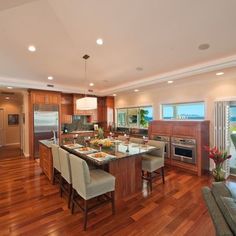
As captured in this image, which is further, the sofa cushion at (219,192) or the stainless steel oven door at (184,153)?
the stainless steel oven door at (184,153)

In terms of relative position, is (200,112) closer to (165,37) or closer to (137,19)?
(165,37)

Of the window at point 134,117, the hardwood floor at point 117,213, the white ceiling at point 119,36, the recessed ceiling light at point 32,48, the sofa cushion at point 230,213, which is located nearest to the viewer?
the sofa cushion at point 230,213

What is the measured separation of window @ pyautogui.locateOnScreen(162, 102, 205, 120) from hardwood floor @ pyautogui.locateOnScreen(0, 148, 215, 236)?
203 cm

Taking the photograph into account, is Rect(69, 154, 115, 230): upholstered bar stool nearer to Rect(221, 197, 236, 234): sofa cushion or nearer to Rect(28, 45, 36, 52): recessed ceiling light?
Rect(221, 197, 236, 234): sofa cushion

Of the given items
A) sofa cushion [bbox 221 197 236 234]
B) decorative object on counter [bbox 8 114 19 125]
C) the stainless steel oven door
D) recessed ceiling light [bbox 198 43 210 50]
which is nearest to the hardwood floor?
the stainless steel oven door

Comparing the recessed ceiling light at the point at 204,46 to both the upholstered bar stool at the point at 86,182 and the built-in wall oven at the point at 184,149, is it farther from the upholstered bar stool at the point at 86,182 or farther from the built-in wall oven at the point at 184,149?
the upholstered bar stool at the point at 86,182

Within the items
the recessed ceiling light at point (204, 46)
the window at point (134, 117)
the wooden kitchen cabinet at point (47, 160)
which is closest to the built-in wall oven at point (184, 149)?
the window at point (134, 117)

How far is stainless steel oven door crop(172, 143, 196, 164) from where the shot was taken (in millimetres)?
4111

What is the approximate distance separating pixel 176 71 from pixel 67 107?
4.65m

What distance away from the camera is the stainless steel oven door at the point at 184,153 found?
4111mm

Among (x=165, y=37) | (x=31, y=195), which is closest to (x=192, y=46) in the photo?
(x=165, y=37)

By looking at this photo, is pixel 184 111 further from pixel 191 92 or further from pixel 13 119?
pixel 13 119

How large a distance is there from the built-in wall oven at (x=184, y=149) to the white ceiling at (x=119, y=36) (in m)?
1.72

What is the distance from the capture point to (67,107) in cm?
682
